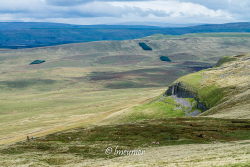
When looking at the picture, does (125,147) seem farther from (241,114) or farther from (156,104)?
(156,104)

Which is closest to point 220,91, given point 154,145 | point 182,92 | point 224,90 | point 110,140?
point 224,90

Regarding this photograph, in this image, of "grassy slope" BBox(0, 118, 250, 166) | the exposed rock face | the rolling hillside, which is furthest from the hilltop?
"grassy slope" BBox(0, 118, 250, 166)

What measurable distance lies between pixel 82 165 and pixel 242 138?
90.5 feet

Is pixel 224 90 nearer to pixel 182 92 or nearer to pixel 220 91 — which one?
pixel 220 91

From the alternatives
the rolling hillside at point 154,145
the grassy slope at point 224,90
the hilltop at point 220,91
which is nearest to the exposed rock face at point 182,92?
the hilltop at point 220,91

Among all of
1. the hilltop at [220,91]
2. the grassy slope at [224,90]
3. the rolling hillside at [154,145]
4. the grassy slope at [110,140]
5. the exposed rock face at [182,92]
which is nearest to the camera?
the rolling hillside at [154,145]

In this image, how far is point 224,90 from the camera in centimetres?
11088

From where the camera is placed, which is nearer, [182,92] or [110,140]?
[110,140]

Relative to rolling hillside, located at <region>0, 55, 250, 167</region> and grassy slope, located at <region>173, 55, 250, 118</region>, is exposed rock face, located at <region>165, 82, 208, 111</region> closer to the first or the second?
grassy slope, located at <region>173, 55, 250, 118</region>

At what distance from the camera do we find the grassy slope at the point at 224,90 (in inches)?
3440

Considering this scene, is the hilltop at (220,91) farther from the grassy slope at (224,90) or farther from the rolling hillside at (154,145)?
the rolling hillside at (154,145)

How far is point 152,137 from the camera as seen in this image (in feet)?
208

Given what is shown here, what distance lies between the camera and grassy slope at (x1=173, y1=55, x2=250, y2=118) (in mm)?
87369

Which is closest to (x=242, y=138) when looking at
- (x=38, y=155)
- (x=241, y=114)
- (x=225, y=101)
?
(x=241, y=114)
